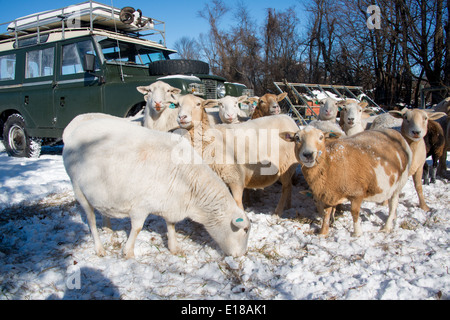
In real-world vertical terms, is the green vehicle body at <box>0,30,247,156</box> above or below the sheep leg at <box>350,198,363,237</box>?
above

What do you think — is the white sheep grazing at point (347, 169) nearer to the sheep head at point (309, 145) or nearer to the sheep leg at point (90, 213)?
the sheep head at point (309, 145)

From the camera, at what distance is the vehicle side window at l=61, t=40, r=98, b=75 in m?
7.34

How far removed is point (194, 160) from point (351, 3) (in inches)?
660

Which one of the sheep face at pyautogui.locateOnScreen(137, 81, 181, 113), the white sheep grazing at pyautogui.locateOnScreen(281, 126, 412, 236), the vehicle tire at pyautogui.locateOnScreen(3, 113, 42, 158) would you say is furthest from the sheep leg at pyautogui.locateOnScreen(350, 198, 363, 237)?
the vehicle tire at pyautogui.locateOnScreen(3, 113, 42, 158)

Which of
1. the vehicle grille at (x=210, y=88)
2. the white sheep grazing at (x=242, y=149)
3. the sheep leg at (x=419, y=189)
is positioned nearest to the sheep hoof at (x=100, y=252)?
the white sheep grazing at (x=242, y=149)

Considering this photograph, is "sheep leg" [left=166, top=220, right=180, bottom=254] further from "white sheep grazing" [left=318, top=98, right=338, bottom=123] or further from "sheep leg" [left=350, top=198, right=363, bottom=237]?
"white sheep grazing" [left=318, top=98, right=338, bottom=123]

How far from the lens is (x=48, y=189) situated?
220 inches

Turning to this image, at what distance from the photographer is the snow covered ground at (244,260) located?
2615 mm

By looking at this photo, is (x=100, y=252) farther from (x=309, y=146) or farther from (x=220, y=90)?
(x=220, y=90)

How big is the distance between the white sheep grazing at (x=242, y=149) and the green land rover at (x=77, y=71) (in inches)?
98.6

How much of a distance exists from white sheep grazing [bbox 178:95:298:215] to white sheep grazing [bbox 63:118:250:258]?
70 cm

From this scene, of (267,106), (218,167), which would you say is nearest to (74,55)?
(267,106)

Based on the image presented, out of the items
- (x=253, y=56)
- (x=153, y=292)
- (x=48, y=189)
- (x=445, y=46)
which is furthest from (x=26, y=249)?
(x=253, y=56)

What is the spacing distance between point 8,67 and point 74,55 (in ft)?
9.66
